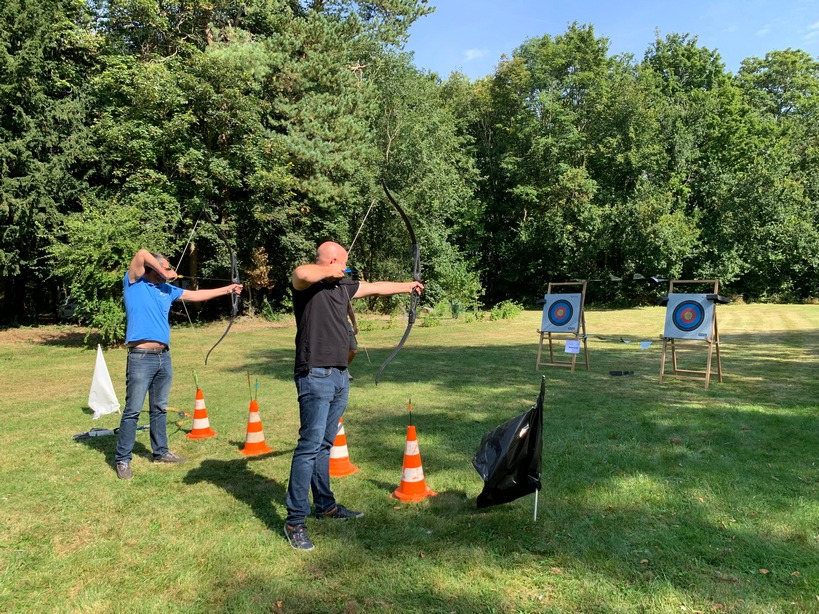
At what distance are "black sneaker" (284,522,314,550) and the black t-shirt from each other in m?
0.96

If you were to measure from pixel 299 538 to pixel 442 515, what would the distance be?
1014 millimetres

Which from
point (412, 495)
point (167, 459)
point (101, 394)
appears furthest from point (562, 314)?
point (101, 394)

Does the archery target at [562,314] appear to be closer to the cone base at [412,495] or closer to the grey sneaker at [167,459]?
the cone base at [412,495]

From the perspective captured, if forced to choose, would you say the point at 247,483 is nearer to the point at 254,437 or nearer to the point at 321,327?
the point at 254,437

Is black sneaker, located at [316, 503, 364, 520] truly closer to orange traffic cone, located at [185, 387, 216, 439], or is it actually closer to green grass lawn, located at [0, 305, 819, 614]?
green grass lawn, located at [0, 305, 819, 614]

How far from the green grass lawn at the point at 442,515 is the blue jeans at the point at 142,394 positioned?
1.03ft

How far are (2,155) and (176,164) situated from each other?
5178mm

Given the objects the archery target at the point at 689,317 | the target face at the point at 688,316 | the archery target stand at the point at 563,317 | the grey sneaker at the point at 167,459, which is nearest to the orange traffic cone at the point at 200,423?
the grey sneaker at the point at 167,459

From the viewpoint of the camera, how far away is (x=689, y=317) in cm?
892

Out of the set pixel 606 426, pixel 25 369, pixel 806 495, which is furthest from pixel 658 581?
pixel 25 369

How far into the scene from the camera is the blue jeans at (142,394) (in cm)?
464

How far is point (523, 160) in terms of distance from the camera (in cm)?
3319

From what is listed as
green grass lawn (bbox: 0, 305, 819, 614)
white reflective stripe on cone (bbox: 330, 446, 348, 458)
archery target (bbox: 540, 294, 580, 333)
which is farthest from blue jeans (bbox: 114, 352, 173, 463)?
archery target (bbox: 540, 294, 580, 333)

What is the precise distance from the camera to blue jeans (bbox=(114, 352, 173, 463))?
4.64 m
